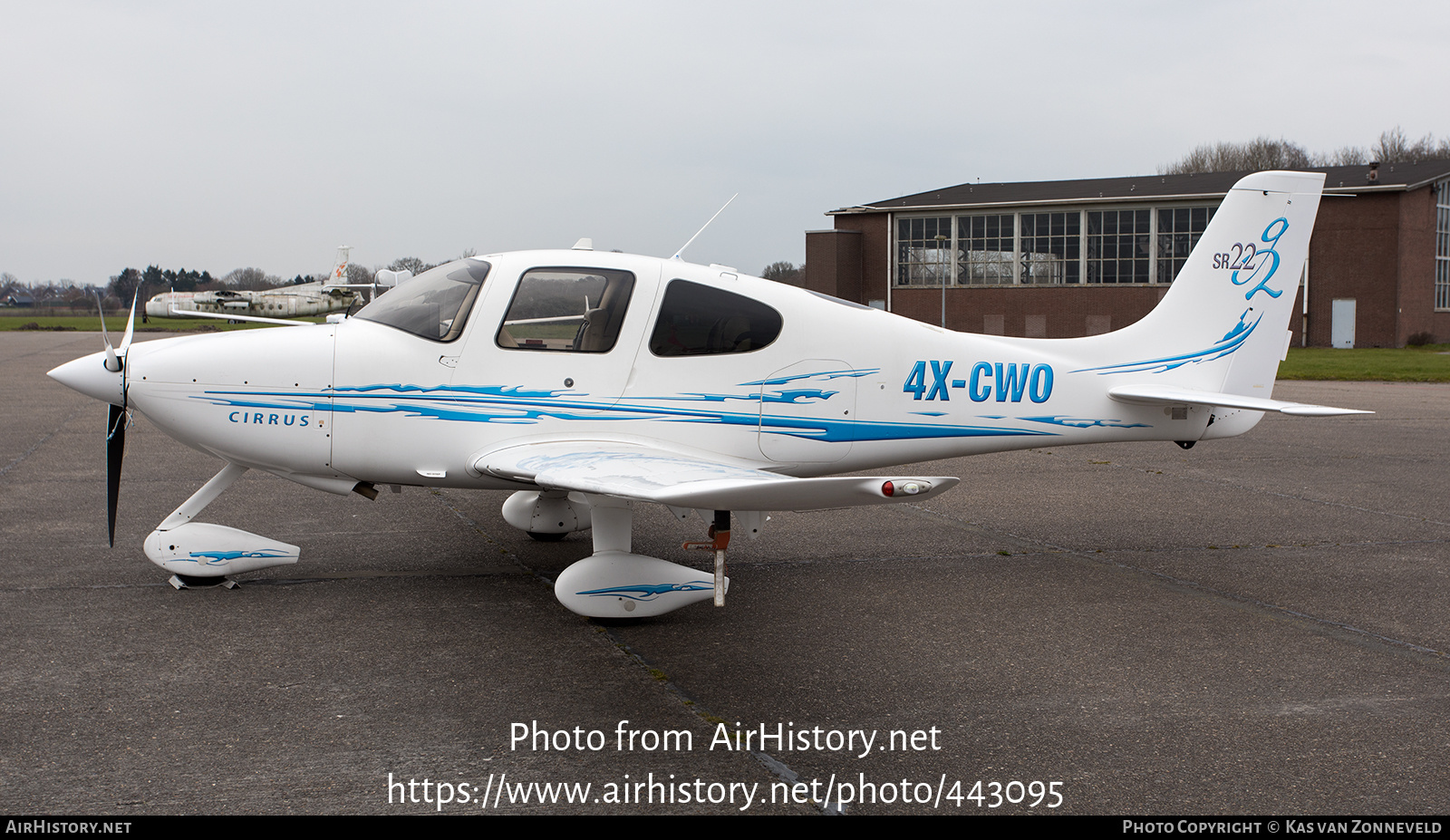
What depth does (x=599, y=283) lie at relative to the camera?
632cm

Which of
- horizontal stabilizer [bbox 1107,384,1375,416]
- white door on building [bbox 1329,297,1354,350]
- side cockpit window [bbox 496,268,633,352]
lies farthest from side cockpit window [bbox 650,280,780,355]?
white door on building [bbox 1329,297,1354,350]

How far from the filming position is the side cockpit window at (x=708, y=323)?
A: 6.30m

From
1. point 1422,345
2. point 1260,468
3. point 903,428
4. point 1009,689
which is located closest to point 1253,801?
point 1009,689

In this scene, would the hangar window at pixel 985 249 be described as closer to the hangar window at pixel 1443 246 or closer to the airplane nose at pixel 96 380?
→ the hangar window at pixel 1443 246

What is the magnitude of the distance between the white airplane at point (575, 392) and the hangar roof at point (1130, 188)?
4713cm

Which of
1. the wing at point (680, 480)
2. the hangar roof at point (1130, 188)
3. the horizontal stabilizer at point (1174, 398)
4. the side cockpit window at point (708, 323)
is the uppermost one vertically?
the hangar roof at point (1130, 188)

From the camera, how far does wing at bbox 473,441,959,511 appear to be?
13.2ft

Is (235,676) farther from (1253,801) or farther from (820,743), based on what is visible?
(1253,801)

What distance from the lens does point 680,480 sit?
5160mm

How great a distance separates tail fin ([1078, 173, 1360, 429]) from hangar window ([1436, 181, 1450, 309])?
51.7 metres

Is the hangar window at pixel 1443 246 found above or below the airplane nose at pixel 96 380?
above

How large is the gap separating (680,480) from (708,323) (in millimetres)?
1494

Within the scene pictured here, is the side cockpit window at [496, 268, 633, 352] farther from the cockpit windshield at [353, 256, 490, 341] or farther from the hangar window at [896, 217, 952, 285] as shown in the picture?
the hangar window at [896, 217, 952, 285]

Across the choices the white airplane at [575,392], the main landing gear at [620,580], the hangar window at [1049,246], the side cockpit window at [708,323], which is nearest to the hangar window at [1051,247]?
the hangar window at [1049,246]
